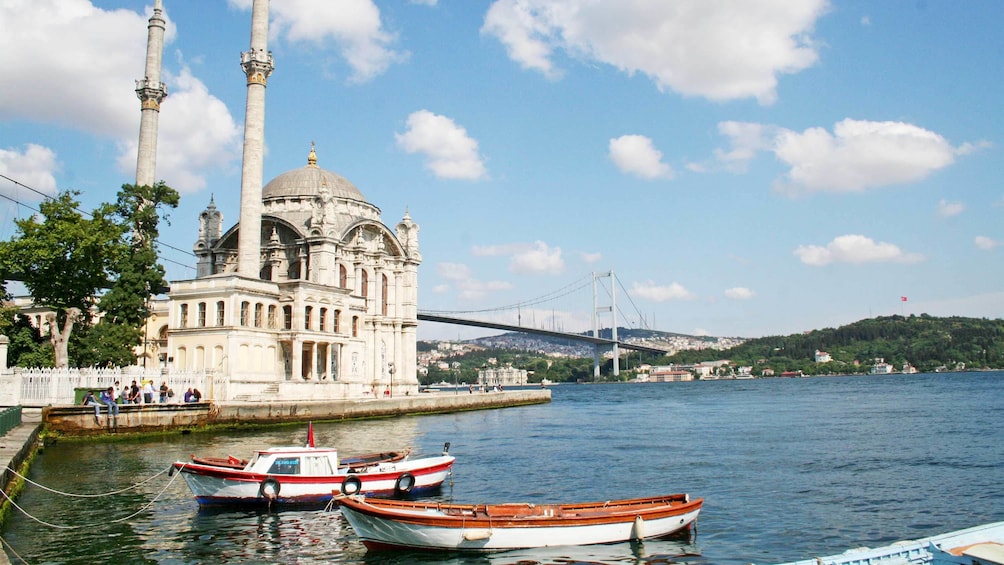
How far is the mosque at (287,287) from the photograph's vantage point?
36969mm

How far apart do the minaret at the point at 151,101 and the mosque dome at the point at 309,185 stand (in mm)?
8581

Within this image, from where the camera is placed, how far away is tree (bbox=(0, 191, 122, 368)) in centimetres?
3291

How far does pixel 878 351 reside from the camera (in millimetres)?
127125

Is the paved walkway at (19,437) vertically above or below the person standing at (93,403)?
below

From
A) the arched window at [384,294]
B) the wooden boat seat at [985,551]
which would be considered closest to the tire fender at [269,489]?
the wooden boat seat at [985,551]

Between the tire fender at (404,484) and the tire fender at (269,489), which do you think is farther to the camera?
the tire fender at (404,484)

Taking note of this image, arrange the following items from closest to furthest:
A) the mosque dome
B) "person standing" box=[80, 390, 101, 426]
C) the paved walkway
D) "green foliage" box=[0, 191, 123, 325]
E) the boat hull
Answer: the paved walkway
the boat hull
"person standing" box=[80, 390, 101, 426]
"green foliage" box=[0, 191, 123, 325]
the mosque dome

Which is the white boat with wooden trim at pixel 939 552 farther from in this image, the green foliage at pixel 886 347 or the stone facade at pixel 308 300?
the green foliage at pixel 886 347

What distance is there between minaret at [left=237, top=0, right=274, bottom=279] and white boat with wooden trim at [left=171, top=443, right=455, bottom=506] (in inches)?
942

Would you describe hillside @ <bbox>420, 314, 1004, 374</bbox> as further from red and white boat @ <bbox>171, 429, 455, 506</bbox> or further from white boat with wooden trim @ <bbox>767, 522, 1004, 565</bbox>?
white boat with wooden trim @ <bbox>767, 522, 1004, 565</bbox>

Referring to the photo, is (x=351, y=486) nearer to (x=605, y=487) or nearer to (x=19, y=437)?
(x=605, y=487)

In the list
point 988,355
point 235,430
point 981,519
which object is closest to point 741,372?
point 988,355

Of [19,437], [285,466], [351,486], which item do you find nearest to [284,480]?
[285,466]

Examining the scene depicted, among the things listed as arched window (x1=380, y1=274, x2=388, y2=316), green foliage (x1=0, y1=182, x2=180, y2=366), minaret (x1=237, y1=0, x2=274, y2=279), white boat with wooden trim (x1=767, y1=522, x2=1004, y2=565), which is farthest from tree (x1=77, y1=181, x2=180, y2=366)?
white boat with wooden trim (x1=767, y1=522, x2=1004, y2=565)
